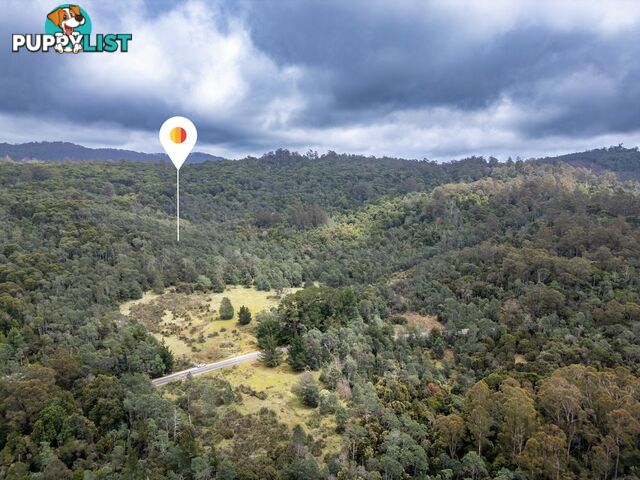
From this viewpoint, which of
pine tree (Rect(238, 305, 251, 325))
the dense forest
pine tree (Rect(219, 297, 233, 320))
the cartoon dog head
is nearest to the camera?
the cartoon dog head

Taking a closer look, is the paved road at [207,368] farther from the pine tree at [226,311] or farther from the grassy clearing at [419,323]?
the grassy clearing at [419,323]

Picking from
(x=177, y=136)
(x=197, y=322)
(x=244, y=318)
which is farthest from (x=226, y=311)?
(x=177, y=136)

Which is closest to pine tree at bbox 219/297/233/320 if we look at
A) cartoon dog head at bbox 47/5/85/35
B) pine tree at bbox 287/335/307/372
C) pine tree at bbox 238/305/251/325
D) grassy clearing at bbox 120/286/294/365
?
grassy clearing at bbox 120/286/294/365

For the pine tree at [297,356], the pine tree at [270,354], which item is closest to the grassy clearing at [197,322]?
the pine tree at [270,354]

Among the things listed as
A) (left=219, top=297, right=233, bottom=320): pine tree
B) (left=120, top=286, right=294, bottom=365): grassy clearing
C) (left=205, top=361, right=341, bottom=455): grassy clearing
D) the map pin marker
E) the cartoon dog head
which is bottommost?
(left=205, top=361, right=341, bottom=455): grassy clearing

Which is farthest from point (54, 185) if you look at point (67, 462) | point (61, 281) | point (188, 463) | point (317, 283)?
point (188, 463)

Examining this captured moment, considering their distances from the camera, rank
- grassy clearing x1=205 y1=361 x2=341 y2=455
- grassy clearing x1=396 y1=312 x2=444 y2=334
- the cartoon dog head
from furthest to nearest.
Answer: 1. grassy clearing x1=396 y1=312 x2=444 y2=334
2. grassy clearing x1=205 y1=361 x2=341 y2=455
3. the cartoon dog head

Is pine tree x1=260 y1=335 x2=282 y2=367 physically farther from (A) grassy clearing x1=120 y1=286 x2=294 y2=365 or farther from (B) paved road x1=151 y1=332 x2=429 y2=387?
(A) grassy clearing x1=120 y1=286 x2=294 y2=365

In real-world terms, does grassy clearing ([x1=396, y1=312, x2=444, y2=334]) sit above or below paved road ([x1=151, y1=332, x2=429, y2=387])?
above
